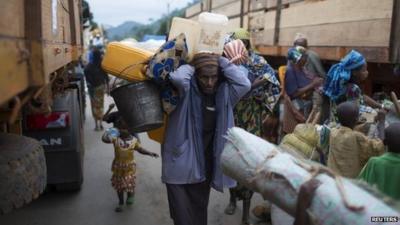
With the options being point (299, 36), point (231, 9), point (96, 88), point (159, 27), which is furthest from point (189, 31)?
point (159, 27)

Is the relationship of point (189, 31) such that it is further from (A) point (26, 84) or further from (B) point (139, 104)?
(A) point (26, 84)

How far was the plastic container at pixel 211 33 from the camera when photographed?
3311mm

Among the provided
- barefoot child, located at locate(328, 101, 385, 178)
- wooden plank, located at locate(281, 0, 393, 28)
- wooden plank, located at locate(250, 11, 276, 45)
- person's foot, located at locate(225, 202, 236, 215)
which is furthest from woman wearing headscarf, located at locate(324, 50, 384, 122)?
wooden plank, located at locate(250, 11, 276, 45)

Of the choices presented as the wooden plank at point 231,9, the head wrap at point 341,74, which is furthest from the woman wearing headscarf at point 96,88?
the head wrap at point 341,74

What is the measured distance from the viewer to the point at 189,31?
3.34 meters

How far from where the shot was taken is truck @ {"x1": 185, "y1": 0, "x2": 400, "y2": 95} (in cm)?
391

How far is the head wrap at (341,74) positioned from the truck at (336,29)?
256 mm

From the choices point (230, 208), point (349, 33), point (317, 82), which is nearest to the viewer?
point (349, 33)

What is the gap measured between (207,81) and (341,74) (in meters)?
1.36

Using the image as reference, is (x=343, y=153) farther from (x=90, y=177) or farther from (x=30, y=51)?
(x=90, y=177)

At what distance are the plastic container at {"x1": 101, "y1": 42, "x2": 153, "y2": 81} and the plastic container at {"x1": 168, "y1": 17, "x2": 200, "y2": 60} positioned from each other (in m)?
0.27

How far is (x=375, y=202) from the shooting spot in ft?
5.08

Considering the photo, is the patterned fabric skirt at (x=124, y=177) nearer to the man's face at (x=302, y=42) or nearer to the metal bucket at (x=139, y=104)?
the metal bucket at (x=139, y=104)

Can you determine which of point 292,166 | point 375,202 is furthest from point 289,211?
point 375,202
